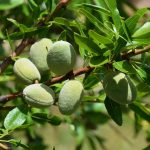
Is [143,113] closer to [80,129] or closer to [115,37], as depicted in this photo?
[115,37]

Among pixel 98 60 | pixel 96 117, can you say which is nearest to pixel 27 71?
pixel 98 60

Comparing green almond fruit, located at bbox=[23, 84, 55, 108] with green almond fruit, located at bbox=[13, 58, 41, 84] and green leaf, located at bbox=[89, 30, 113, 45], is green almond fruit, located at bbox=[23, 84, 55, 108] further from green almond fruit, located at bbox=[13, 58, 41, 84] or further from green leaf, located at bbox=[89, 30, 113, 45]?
green leaf, located at bbox=[89, 30, 113, 45]

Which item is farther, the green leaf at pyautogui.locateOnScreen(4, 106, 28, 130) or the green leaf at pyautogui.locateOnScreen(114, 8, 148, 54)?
the green leaf at pyautogui.locateOnScreen(4, 106, 28, 130)

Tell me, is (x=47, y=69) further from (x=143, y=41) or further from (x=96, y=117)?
(x=96, y=117)

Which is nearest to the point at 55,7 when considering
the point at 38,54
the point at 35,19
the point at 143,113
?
the point at 35,19

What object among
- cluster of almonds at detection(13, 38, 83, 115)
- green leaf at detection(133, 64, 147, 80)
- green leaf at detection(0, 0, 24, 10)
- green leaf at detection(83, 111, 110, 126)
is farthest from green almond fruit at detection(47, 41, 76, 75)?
green leaf at detection(83, 111, 110, 126)
